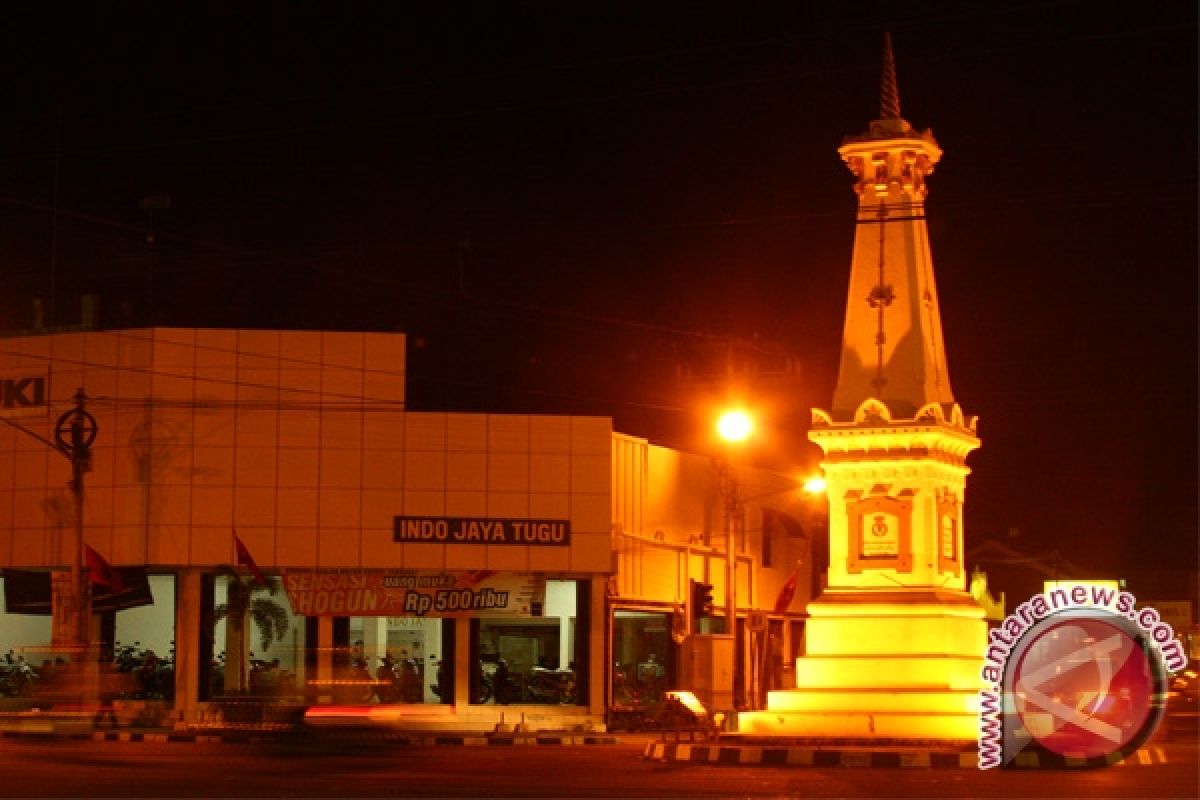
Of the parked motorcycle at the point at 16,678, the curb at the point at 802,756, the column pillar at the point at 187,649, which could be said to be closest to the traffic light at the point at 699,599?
the curb at the point at 802,756

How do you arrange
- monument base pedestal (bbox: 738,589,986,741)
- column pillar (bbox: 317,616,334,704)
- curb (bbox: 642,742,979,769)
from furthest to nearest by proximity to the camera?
column pillar (bbox: 317,616,334,704) → monument base pedestal (bbox: 738,589,986,741) → curb (bbox: 642,742,979,769)

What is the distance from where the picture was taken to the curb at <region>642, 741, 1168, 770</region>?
29.6 metres

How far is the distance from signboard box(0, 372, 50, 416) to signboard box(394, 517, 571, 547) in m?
10.2

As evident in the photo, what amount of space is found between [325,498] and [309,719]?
30.5 ft

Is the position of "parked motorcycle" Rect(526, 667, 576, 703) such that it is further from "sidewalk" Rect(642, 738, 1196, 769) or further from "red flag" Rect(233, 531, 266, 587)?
"sidewalk" Rect(642, 738, 1196, 769)

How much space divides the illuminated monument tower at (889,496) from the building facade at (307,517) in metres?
13.0

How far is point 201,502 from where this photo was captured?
4806 centimetres

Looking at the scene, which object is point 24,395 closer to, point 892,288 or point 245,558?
point 245,558

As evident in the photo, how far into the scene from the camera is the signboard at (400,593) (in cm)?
4812

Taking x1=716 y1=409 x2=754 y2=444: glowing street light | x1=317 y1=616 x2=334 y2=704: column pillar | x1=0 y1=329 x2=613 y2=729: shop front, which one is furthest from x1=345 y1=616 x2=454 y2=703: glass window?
x1=716 y1=409 x2=754 y2=444: glowing street light

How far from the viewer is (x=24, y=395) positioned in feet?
165

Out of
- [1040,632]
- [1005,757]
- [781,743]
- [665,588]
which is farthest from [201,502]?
[1040,632]

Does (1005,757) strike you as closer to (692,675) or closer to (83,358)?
(692,675)

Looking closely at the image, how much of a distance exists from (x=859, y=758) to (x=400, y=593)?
19.8 m
